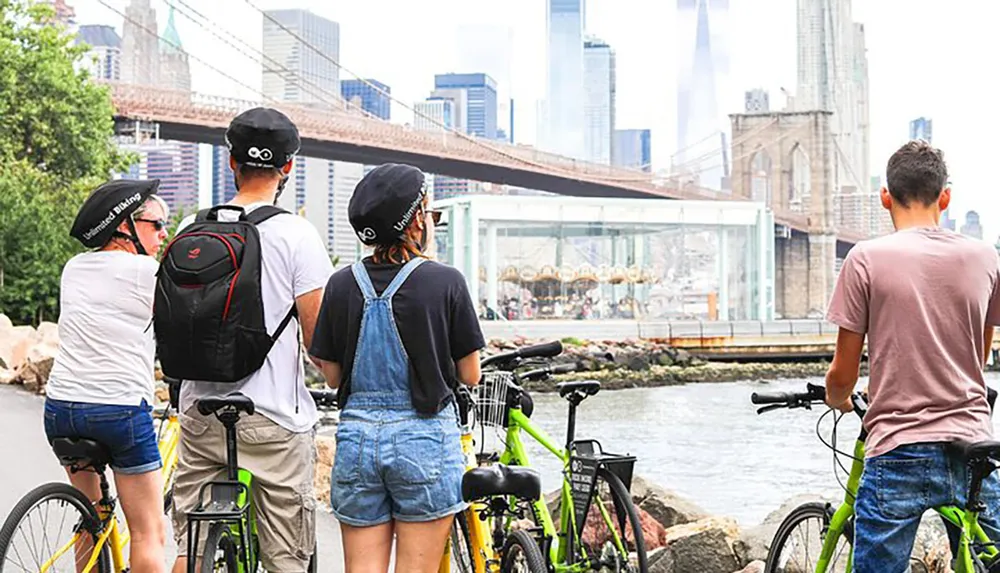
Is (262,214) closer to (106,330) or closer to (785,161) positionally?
(106,330)

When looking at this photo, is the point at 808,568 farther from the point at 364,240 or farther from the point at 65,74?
the point at 65,74

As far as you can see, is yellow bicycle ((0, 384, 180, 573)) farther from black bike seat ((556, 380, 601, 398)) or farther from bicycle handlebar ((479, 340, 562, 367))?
black bike seat ((556, 380, 601, 398))

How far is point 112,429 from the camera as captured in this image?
390 cm

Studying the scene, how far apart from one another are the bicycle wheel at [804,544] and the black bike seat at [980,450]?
0.62 metres

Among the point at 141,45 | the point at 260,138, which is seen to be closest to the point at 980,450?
the point at 260,138

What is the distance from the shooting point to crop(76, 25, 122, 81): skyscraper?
32325 mm

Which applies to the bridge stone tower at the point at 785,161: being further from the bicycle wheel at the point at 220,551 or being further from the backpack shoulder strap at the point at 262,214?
the bicycle wheel at the point at 220,551

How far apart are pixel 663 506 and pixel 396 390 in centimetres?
525

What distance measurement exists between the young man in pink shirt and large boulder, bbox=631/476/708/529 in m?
4.80

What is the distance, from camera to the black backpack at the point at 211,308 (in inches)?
129

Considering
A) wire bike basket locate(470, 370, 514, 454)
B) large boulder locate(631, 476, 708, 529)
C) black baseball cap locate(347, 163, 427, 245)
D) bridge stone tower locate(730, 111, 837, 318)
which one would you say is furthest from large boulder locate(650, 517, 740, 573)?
bridge stone tower locate(730, 111, 837, 318)

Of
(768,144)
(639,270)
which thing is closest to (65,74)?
(639,270)

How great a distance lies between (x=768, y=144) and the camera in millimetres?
78875

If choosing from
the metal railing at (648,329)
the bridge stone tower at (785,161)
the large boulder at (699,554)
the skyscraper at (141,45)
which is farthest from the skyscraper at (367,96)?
the large boulder at (699,554)
